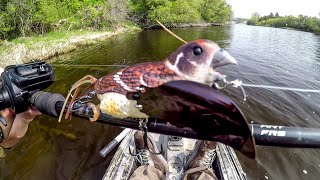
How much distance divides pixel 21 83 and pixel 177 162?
4.03m

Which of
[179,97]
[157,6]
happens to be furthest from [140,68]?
[157,6]

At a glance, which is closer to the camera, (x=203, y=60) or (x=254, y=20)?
(x=203, y=60)

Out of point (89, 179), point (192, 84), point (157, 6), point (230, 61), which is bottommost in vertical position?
point (89, 179)

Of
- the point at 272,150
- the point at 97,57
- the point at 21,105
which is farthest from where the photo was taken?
the point at 97,57

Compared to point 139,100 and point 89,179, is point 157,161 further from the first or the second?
point 139,100

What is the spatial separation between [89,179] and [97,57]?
52.6 feet

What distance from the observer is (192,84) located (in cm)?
114

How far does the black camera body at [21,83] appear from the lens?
178 centimetres

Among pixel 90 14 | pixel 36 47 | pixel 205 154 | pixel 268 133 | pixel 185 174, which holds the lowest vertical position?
pixel 185 174

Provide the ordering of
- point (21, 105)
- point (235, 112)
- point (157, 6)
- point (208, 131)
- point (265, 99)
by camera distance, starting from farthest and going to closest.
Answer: point (157, 6) → point (265, 99) → point (21, 105) → point (208, 131) → point (235, 112)

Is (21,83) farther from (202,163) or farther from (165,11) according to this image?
(165,11)

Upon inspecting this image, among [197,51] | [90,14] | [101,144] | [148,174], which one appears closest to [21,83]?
[197,51]

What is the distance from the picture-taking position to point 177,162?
5145 millimetres

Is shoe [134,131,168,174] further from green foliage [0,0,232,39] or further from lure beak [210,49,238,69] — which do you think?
green foliage [0,0,232,39]
